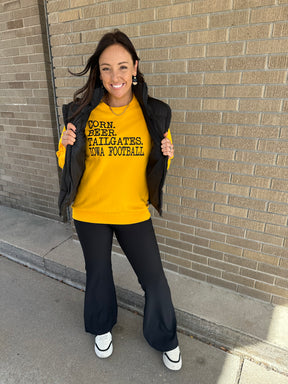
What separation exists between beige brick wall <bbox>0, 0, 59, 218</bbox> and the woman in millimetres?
1964

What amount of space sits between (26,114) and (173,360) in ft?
11.2

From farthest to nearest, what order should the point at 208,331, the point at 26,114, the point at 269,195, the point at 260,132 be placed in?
the point at 26,114 → the point at 208,331 → the point at 269,195 → the point at 260,132

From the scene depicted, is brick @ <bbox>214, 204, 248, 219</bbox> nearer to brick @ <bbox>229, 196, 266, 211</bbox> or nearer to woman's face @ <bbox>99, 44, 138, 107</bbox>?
brick @ <bbox>229, 196, 266, 211</bbox>

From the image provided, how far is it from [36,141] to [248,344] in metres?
3.41

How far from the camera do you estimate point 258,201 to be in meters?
2.36

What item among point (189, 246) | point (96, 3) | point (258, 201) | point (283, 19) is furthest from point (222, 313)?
Result: point (96, 3)

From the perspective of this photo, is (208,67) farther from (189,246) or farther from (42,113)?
(42,113)

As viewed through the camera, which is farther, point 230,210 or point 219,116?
point 230,210

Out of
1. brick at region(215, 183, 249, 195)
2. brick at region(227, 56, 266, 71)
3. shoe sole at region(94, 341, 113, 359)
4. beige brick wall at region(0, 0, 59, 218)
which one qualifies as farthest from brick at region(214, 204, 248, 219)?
beige brick wall at region(0, 0, 59, 218)

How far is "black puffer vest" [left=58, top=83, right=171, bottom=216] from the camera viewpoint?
6.16 ft

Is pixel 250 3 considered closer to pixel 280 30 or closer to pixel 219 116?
pixel 280 30

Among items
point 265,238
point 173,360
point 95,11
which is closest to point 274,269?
point 265,238

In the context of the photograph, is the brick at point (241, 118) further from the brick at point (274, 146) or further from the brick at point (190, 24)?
the brick at point (190, 24)

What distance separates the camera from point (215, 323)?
7.77 feet
